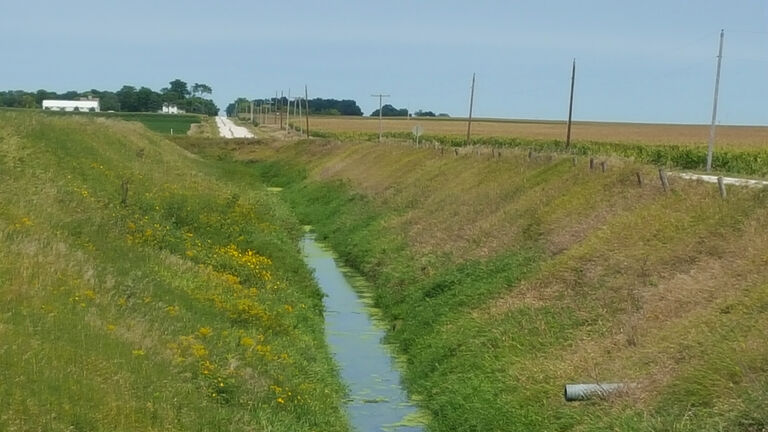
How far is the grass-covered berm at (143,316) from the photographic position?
928cm

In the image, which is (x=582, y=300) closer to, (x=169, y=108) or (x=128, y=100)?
(x=128, y=100)

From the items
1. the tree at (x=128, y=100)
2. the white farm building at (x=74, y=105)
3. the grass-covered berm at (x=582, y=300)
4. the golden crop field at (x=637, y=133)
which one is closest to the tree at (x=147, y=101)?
the tree at (x=128, y=100)

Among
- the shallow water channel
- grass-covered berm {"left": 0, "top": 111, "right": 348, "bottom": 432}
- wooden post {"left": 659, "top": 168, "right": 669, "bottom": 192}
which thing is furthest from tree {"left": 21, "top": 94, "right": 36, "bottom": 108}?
wooden post {"left": 659, "top": 168, "right": 669, "bottom": 192}

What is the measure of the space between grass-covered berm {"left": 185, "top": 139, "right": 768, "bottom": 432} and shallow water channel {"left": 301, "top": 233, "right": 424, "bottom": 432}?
397 mm

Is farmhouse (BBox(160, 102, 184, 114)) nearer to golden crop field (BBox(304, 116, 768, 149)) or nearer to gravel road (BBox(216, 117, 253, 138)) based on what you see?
gravel road (BBox(216, 117, 253, 138))

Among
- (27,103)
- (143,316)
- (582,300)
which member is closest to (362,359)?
(582,300)

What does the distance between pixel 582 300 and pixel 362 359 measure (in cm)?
422

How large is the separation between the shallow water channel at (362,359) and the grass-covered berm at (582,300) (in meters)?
0.40

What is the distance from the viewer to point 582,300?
639 inches

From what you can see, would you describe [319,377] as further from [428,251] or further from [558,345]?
[428,251]

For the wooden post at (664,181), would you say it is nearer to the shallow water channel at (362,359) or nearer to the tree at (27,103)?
the shallow water channel at (362,359)

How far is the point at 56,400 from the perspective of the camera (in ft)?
28.5

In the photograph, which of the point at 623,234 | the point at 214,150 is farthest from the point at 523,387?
the point at 214,150

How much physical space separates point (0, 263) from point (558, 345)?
25.3ft
